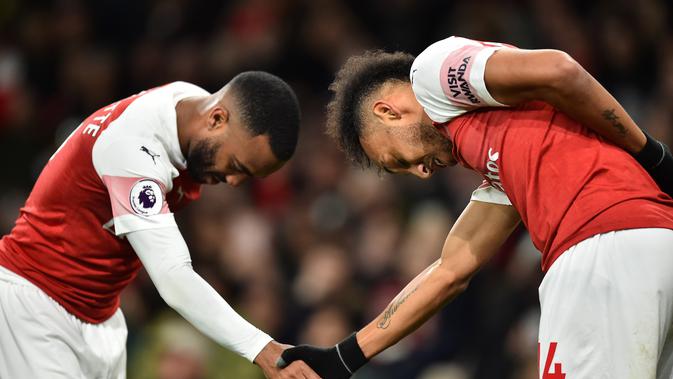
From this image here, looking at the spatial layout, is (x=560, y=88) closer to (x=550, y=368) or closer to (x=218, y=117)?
(x=550, y=368)

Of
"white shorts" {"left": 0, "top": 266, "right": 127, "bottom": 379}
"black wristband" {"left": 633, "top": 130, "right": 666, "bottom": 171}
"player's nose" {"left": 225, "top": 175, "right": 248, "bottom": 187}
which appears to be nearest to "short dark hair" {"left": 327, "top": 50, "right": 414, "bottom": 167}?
"player's nose" {"left": 225, "top": 175, "right": 248, "bottom": 187}

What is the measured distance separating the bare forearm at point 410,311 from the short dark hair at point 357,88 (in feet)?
1.79

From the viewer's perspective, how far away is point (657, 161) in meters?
3.33

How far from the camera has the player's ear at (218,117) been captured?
398 centimetres

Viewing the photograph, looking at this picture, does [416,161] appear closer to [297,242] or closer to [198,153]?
[198,153]

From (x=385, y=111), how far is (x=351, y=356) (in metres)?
1.00

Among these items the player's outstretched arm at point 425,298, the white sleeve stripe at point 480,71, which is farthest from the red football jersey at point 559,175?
the player's outstretched arm at point 425,298

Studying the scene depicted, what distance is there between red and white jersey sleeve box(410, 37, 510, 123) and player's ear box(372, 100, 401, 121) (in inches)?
6.4

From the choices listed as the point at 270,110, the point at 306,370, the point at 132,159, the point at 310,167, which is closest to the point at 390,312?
the point at 306,370

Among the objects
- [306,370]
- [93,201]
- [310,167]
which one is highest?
[93,201]

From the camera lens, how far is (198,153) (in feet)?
13.0

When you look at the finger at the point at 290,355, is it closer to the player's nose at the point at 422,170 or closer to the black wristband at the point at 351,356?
the black wristband at the point at 351,356

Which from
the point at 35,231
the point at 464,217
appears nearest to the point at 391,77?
the point at 464,217

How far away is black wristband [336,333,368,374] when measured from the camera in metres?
3.98
